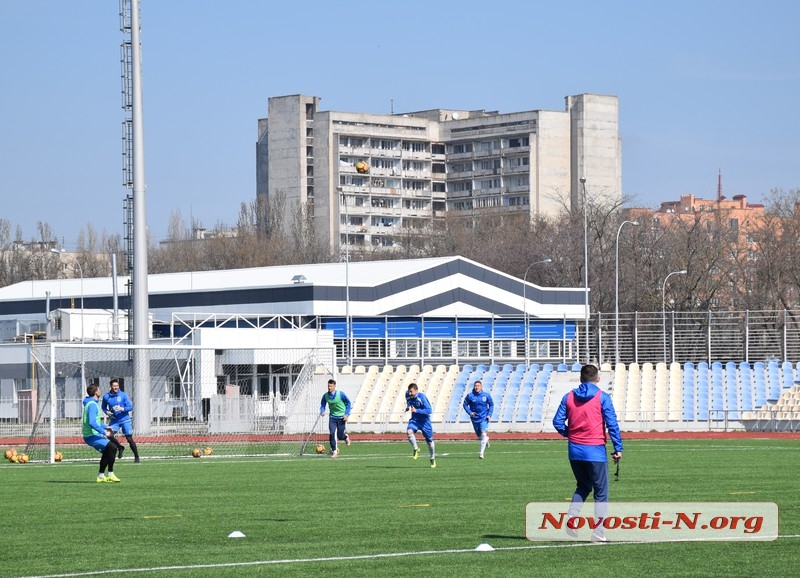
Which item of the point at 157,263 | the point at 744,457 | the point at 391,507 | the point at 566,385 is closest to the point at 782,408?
the point at 566,385

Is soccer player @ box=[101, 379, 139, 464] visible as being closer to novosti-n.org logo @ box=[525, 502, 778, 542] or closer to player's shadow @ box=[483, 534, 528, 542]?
novosti-n.org logo @ box=[525, 502, 778, 542]

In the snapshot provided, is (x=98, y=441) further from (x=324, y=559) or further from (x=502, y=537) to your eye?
(x=324, y=559)

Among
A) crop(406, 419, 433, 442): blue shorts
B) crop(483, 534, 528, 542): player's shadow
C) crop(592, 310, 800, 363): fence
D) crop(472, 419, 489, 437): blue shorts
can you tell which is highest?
crop(592, 310, 800, 363): fence

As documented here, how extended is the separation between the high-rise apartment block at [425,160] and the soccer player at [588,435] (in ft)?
A: 450

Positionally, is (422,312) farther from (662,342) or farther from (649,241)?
(649,241)

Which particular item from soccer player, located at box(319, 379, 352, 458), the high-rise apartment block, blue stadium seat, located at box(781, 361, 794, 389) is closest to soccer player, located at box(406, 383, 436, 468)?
soccer player, located at box(319, 379, 352, 458)

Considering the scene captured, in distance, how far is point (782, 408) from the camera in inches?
1884

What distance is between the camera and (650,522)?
15.9 m

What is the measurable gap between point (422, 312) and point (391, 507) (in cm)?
5576

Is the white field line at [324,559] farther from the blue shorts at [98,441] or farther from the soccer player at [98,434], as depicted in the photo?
the blue shorts at [98,441]

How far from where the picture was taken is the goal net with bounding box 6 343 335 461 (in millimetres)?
36531

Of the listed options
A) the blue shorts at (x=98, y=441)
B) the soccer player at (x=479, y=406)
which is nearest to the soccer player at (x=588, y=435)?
the blue shorts at (x=98, y=441)

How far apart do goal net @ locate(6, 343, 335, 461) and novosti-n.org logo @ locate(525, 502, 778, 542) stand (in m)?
19.3

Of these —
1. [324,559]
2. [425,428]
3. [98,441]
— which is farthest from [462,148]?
[324,559]
